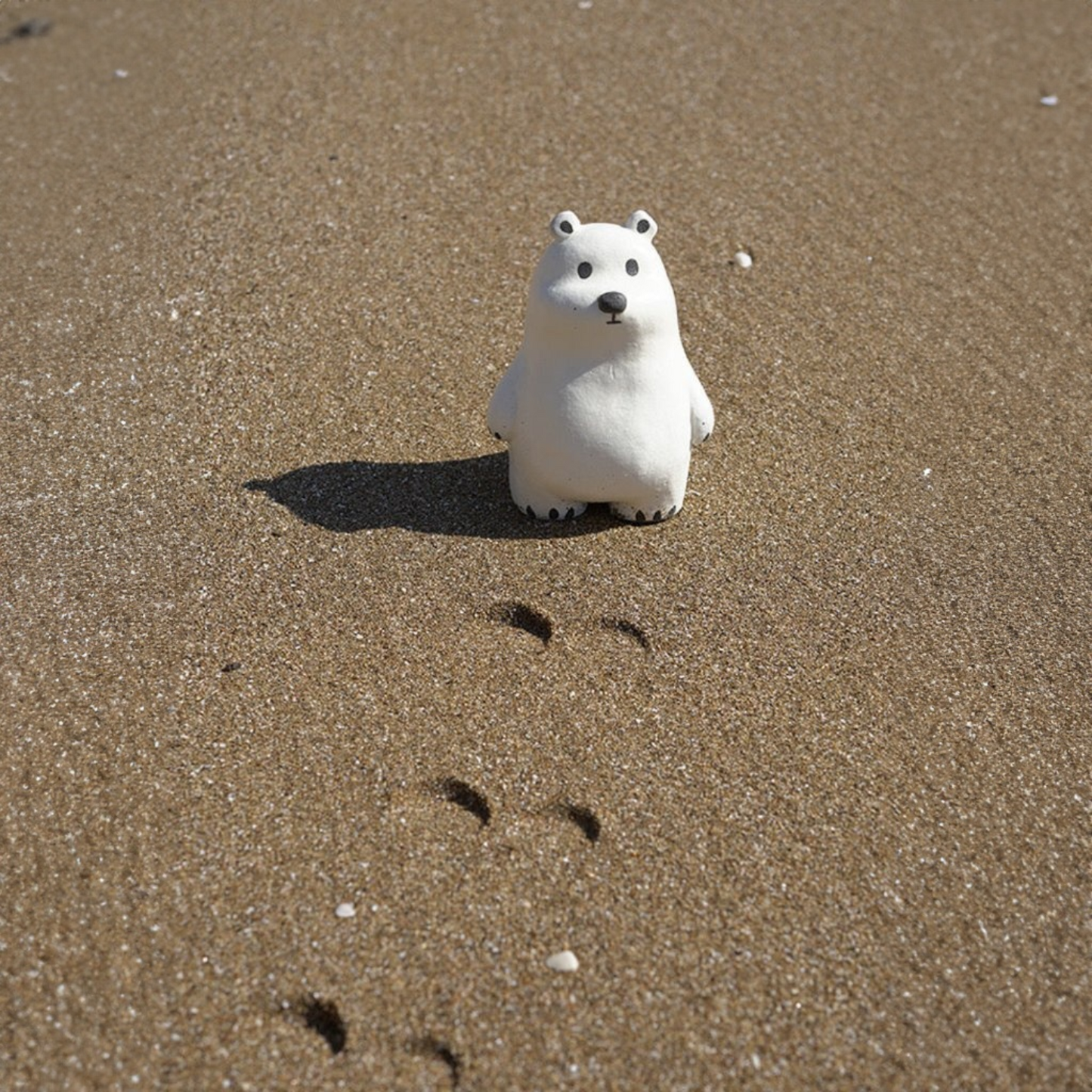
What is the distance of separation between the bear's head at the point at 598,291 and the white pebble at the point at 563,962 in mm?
1649

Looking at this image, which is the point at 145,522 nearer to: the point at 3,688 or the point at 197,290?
the point at 3,688

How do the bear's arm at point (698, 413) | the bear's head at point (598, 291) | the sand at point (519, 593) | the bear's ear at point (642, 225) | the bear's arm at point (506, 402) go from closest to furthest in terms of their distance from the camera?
the sand at point (519, 593), the bear's head at point (598, 291), the bear's ear at point (642, 225), the bear's arm at point (506, 402), the bear's arm at point (698, 413)

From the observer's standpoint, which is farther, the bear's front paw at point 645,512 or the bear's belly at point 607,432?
the bear's front paw at point 645,512

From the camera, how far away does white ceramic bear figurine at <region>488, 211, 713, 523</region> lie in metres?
3.79

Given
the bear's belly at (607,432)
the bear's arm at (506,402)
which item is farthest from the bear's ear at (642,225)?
the bear's arm at (506,402)

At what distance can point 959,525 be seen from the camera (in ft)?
14.5

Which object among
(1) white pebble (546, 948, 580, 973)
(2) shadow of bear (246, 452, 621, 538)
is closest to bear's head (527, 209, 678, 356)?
(2) shadow of bear (246, 452, 621, 538)

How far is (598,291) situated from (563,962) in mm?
1764

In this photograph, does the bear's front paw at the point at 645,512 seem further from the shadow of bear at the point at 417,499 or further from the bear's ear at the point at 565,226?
the bear's ear at the point at 565,226

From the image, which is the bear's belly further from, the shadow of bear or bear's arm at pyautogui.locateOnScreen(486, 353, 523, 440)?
the shadow of bear

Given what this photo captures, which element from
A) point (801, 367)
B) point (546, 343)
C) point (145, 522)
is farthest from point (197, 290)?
point (801, 367)

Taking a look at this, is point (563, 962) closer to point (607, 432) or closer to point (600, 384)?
point (607, 432)

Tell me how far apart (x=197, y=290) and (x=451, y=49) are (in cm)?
216

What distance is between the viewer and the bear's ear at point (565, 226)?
3.80m
